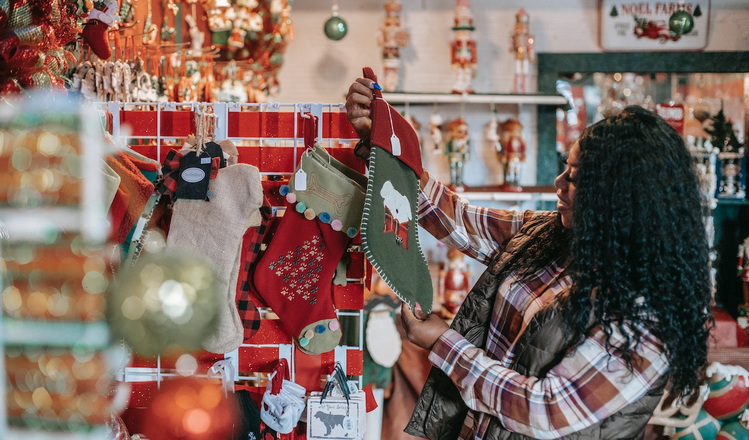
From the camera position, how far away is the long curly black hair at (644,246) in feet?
4.60

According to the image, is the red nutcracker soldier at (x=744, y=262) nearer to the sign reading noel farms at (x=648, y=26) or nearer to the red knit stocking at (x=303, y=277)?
the sign reading noel farms at (x=648, y=26)

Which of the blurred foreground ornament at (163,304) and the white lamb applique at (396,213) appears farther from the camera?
the white lamb applique at (396,213)

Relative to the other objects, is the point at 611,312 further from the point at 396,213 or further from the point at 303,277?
the point at 303,277

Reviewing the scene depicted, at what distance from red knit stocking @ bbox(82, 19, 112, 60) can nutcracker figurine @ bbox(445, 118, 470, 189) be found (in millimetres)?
2628

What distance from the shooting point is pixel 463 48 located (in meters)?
4.09

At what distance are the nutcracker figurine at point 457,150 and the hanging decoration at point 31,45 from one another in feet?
9.75

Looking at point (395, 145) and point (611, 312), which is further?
point (395, 145)

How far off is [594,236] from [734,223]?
3479 mm

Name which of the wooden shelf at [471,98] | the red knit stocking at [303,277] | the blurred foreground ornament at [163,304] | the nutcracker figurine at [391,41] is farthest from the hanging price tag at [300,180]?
the nutcracker figurine at [391,41]

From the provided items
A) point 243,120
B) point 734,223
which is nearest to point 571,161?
point 243,120

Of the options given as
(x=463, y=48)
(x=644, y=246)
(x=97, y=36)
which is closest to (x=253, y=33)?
(x=463, y=48)

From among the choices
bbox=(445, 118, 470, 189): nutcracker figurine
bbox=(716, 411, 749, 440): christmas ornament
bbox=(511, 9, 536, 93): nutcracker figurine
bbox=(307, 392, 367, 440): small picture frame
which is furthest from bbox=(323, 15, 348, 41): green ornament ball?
bbox=(716, 411, 749, 440): christmas ornament

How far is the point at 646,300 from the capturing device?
141 cm

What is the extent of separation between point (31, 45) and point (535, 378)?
1.08 meters
